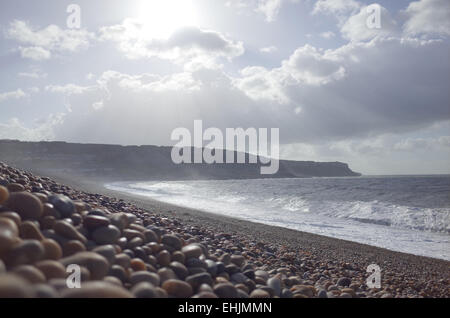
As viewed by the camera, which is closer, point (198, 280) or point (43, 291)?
point (43, 291)

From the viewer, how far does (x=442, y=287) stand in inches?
209

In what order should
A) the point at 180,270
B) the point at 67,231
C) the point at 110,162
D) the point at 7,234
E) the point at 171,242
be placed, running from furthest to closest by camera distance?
the point at 110,162, the point at 171,242, the point at 180,270, the point at 67,231, the point at 7,234

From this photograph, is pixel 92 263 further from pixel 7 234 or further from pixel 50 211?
pixel 50 211

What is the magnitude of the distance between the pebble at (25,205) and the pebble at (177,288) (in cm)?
145

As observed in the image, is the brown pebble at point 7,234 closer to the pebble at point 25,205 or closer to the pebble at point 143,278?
the pebble at point 25,205

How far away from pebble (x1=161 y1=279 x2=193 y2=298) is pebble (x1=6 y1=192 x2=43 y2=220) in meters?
1.45

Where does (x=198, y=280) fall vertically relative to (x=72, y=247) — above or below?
below

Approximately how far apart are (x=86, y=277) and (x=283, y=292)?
196 cm

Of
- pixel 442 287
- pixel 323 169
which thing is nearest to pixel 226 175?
pixel 323 169

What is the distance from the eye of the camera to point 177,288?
274 cm

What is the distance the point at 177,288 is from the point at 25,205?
1710mm

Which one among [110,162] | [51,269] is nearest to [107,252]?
[51,269]

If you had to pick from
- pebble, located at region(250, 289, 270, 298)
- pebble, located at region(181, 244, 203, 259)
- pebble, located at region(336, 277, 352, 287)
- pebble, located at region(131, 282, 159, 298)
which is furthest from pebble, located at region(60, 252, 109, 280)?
pebble, located at region(336, 277, 352, 287)

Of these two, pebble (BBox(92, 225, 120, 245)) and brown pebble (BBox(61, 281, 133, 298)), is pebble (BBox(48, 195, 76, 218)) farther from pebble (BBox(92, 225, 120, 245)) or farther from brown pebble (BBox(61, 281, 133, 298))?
brown pebble (BBox(61, 281, 133, 298))
